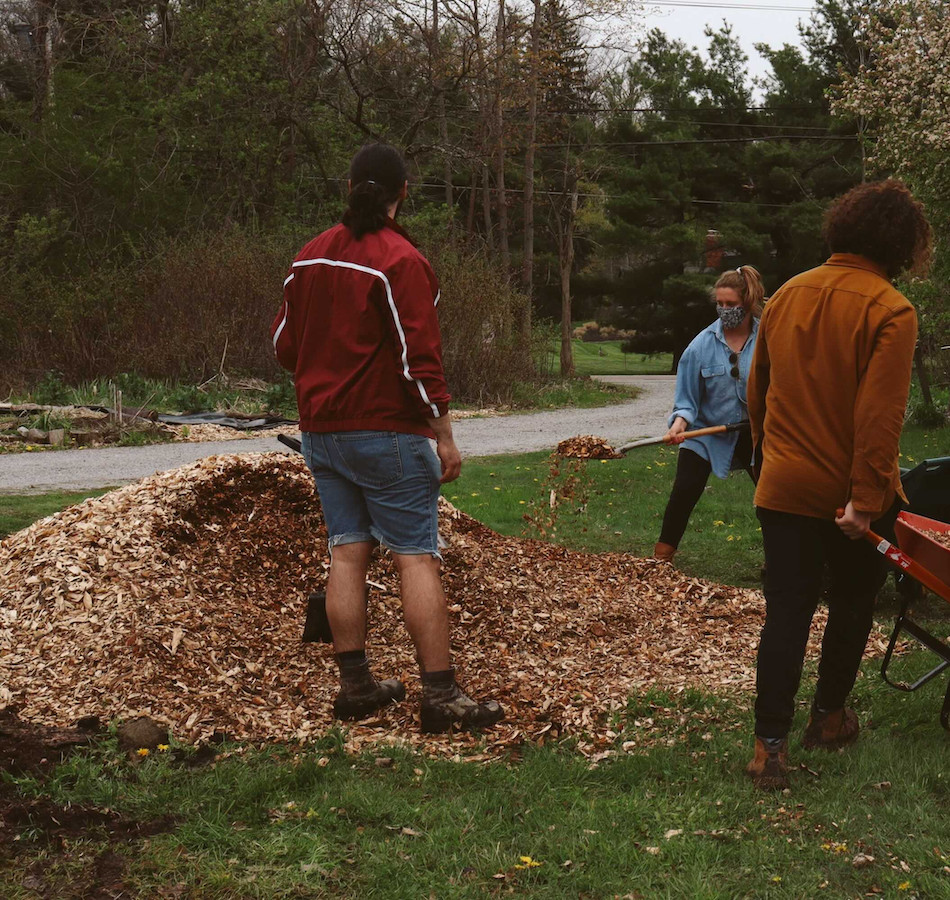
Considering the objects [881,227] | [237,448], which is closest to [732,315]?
[881,227]

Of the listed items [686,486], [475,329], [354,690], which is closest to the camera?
[354,690]

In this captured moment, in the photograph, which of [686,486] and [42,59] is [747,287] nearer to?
[686,486]

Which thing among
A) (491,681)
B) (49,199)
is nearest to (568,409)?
(49,199)

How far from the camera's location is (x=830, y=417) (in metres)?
3.46

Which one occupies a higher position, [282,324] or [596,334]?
[282,324]

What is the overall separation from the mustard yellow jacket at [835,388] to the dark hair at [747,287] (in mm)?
2631

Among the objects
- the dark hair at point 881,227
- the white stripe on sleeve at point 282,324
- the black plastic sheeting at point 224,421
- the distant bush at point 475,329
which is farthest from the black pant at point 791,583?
the distant bush at point 475,329

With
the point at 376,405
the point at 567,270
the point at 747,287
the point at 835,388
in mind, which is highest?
the point at 567,270

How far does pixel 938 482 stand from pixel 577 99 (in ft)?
99.5

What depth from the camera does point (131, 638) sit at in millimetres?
4484

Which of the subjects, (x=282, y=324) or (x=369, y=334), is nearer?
(x=369, y=334)

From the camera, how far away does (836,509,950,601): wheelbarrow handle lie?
11.4 ft

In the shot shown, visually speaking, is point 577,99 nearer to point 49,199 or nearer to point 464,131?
point 464,131

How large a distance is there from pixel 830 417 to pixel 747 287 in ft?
9.55
